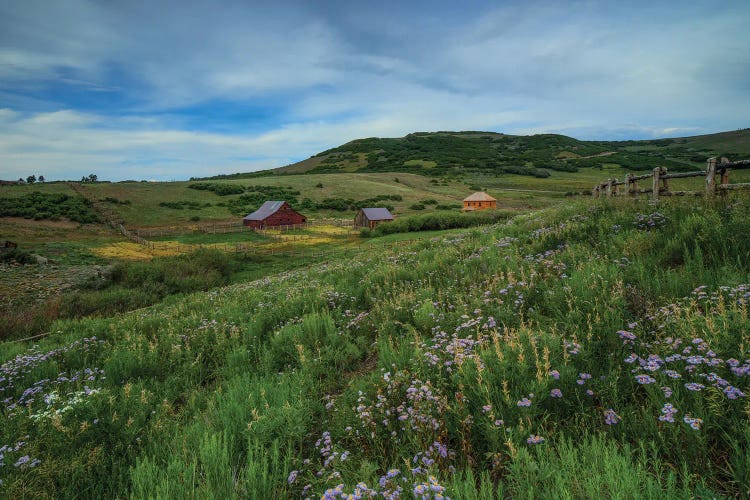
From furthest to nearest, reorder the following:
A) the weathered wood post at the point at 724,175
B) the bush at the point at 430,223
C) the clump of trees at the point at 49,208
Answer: the clump of trees at the point at 49,208
the bush at the point at 430,223
the weathered wood post at the point at 724,175

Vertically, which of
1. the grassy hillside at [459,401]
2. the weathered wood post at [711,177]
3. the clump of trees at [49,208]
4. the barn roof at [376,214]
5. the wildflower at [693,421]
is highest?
the clump of trees at [49,208]

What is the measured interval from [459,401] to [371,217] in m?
68.1

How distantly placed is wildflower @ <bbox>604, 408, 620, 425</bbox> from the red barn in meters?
71.9

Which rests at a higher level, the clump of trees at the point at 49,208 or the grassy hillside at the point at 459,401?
the clump of trees at the point at 49,208

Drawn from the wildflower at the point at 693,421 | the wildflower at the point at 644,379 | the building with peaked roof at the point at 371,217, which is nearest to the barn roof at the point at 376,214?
the building with peaked roof at the point at 371,217

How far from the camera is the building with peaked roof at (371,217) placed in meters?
70.4

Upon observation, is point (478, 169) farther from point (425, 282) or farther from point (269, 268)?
point (425, 282)

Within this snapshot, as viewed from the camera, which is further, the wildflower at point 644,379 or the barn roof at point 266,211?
the barn roof at point 266,211

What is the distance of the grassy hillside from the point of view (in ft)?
8.69

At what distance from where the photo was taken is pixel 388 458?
3.27m

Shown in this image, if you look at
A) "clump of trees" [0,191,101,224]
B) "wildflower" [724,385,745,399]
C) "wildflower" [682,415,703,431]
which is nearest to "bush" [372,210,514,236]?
"wildflower" [724,385,745,399]

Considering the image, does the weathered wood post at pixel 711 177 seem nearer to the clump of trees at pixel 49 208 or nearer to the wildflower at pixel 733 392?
the wildflower at pixel 733 392

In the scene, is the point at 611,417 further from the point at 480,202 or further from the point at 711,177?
the point at 480,202

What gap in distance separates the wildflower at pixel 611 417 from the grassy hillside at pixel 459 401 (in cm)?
3
